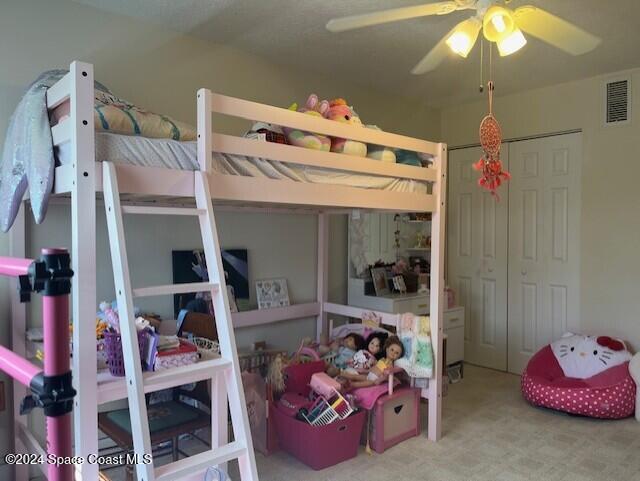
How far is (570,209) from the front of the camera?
387 centimetres

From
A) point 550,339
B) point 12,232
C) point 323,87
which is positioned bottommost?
point 550,339

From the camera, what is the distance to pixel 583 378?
345 centimetres

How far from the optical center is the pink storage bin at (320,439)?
2496mm

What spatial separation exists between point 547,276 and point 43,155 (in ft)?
12.4

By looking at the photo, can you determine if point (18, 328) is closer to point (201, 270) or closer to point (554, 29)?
point (201, 270)

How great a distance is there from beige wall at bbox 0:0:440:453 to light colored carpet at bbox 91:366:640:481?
112 cm

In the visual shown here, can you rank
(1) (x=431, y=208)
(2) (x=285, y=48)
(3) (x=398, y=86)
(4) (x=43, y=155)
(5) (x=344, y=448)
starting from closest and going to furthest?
(4) (x=43, y=155)
(5) (x=344, y=448)
(1) (x=431, y=208)
(2) (x=285, y=48)
(3) (x=398, y=86)

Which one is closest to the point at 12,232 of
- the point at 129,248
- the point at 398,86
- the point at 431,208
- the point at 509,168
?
the point at 129,248

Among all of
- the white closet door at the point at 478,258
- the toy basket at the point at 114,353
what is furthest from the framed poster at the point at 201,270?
the white closet door at the point at 478,258

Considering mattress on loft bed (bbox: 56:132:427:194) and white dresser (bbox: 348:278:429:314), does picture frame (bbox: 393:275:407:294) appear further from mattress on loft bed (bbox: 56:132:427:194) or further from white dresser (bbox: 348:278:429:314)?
mattress on loft bed (bbox: 56:132:427:194)

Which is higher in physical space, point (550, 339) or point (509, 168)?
point (509, 168)

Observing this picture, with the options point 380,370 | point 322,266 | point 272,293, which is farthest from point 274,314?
point 380,370

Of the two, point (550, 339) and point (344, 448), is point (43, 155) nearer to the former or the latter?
point (344, 448)

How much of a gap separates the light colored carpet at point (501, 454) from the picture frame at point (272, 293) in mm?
1035
